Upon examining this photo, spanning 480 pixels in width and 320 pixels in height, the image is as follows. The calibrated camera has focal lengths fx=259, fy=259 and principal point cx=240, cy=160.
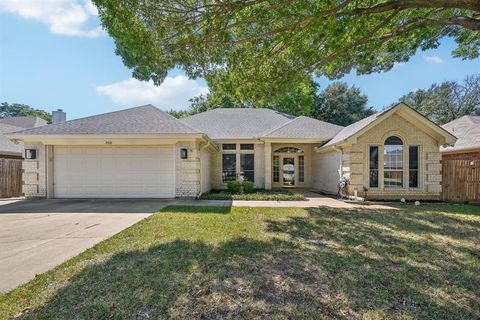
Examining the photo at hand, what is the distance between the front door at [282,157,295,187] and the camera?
683 inches

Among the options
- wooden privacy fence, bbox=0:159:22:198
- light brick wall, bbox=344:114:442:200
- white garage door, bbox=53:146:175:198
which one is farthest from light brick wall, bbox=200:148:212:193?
wooden privacy fence, bbox=0:159:22:198

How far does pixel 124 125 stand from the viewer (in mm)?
11852

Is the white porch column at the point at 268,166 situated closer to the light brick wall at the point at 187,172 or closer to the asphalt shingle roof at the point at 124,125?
the light brick wall at the point at 187,172

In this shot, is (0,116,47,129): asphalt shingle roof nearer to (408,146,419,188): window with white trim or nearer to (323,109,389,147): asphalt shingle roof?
(323,109,389,147): asphalt shingle roof

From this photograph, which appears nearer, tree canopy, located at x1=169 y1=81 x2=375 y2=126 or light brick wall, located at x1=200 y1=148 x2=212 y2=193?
light brick wall, located at x1=200 y1=148 x2=212 y2=193

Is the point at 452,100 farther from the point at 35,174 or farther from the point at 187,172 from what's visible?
the point at 35,174

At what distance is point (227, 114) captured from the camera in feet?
61.8

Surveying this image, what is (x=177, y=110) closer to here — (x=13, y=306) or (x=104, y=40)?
(x=104, y=40)

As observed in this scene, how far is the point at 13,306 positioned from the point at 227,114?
16661mm

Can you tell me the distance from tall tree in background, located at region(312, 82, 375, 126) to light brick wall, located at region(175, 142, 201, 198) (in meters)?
24.1

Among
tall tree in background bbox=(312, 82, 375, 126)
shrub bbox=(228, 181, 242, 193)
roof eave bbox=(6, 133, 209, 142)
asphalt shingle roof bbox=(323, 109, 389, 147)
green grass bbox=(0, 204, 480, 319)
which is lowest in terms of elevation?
green grass bbox=(0, 204, 480, 319)

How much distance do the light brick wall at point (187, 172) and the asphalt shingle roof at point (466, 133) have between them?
14.1m

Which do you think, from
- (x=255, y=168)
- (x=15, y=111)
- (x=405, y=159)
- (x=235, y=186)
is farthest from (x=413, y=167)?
(x=15, y=111)

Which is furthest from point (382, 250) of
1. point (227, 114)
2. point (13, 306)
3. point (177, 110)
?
point (177, 110)
